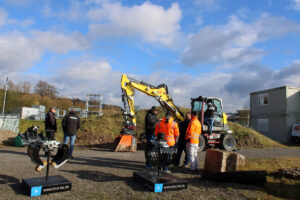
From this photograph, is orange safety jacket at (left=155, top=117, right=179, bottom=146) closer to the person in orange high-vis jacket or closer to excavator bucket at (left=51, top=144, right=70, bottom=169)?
the person in orange high-vis jacket

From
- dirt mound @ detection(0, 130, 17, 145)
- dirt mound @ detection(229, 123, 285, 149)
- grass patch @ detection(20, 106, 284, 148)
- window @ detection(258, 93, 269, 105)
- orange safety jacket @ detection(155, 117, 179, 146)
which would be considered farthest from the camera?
window @ detection(258, 93, 269, 105)

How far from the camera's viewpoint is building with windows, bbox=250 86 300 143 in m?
25.9

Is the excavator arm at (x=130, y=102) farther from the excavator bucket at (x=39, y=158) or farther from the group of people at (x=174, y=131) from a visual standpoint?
the excavator bucket at (x=39, y=158)

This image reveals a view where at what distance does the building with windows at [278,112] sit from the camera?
84.8 ft

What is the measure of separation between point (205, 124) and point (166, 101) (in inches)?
93.8

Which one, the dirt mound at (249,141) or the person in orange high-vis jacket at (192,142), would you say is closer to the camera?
the person in orange high-vis jacket at (192,142)

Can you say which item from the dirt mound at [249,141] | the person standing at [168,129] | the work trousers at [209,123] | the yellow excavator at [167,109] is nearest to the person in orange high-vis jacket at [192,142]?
the person standing at [168,129]

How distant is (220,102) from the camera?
14.5 meters

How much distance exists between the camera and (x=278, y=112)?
26.6m

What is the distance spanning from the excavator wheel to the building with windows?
13.8 meters

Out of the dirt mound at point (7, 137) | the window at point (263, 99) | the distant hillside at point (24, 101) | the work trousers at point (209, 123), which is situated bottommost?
the dirt mound at point (7, 137)

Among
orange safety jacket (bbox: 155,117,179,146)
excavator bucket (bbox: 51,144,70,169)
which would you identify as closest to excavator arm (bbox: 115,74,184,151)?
orange safety jacket (bbox: 155,117,179,146)

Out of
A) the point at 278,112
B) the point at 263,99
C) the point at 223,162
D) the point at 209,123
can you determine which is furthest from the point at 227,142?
the point at 263,99

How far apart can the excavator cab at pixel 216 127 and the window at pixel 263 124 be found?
15.4 meters
